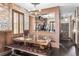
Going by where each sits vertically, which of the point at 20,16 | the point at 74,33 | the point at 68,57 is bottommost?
the point at 68,57

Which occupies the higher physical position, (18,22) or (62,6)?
(62,6)

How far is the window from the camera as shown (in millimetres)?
2133

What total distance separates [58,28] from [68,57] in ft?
1.89

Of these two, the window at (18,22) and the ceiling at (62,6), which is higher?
the ceiling at (62,6)

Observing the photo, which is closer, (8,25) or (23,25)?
(8,25)

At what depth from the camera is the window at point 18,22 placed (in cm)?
213

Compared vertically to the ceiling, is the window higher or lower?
lower

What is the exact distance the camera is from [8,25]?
209 cm

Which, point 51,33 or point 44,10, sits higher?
point 44,10

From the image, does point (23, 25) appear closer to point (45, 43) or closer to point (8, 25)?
point (8, 25)

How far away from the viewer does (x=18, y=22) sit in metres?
2.21

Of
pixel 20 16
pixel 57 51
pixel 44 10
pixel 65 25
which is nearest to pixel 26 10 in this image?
pixel 20 16

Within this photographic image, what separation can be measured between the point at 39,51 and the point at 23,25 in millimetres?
575

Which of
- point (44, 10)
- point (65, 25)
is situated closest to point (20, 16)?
point (44, 10)
